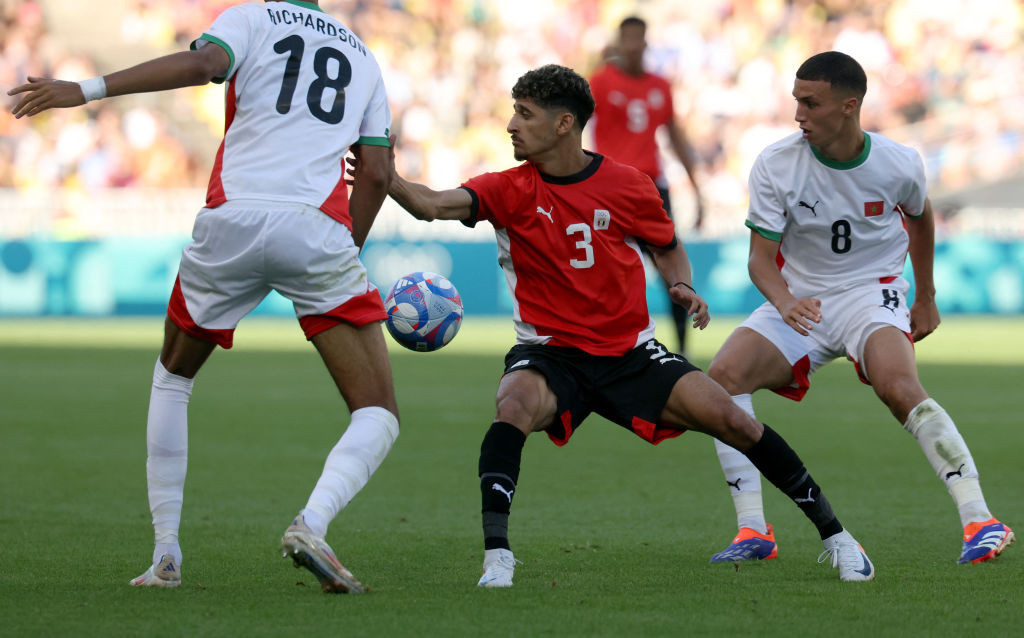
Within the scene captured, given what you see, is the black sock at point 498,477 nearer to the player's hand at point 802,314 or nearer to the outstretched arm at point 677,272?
the outstretched arm at point 677,272

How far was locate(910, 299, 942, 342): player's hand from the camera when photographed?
5.86m

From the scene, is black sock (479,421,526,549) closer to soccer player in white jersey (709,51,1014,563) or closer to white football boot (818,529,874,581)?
soccer player in white jersey (709,51,1014,563)

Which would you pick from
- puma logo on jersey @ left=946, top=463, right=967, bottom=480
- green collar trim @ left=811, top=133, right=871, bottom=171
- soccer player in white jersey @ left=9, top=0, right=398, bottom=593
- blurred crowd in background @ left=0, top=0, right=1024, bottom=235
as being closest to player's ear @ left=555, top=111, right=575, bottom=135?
soccer player in white jersey @ left=9, top=0, right=398, bottom=593

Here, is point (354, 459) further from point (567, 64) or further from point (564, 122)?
point (567, 64)

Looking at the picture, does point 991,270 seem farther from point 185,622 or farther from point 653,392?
point 185,622

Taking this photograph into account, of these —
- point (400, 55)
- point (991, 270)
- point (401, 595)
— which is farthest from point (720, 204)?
point (401, 595)

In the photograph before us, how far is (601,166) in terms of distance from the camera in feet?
17.0

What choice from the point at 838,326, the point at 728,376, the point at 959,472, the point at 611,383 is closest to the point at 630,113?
the point at 838,326

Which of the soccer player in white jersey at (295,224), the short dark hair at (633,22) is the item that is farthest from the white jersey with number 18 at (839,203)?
the short dark hair at (633,22)

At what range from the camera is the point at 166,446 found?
468 cm

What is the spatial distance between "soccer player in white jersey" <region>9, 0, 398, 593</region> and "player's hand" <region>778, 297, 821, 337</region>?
158cm

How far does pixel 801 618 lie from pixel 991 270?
713 inches

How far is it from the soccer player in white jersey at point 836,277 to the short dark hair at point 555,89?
3.09 ft

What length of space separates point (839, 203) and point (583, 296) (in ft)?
4.17
